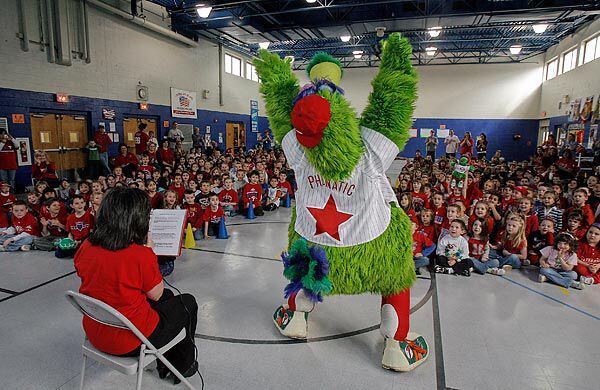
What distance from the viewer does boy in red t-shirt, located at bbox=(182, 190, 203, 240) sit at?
18.7 feet

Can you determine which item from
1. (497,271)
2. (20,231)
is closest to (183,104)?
(20,231)

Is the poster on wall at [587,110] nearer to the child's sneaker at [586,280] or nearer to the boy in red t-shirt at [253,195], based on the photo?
the child's sneaker at [586,280]

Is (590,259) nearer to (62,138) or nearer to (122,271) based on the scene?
(122,271)

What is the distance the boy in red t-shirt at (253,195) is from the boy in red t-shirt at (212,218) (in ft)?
4.32

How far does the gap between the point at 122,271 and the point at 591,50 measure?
1681 centimetres

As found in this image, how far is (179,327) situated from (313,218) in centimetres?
107

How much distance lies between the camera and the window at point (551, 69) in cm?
1749

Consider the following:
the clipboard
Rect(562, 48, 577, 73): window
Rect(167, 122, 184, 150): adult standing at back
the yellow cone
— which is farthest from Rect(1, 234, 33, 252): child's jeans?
Rect(562, 48, 577, 73): window

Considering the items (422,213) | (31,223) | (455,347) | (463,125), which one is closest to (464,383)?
(455,347)

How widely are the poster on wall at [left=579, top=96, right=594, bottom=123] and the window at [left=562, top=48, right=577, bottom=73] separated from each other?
2.94m

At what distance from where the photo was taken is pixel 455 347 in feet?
9.36

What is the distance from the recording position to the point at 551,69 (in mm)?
18109

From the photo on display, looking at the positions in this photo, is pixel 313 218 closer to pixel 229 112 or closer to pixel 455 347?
pixel 455 347

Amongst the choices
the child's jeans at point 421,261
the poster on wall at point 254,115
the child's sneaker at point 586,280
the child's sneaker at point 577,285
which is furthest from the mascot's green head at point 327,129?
the poster on wall at point 254,115
